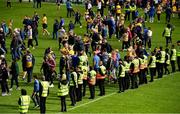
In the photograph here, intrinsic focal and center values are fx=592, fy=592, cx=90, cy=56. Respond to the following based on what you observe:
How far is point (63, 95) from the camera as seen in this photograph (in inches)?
1111

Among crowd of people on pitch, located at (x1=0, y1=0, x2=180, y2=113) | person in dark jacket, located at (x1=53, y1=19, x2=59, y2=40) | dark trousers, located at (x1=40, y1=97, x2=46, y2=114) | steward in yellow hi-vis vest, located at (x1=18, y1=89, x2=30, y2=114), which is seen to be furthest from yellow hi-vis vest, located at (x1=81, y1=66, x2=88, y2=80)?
person in dark jacket, located at (x1=53, y1=19, x2=59, y2=40)

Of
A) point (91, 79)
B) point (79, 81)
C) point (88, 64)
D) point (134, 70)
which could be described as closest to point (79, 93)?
point (79, 81)

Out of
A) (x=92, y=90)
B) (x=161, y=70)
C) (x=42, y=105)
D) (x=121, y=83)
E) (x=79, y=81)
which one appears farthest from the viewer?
(x=161, y=70)

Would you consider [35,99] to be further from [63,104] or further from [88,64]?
[88,64]

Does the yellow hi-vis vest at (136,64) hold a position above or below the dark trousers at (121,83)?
above

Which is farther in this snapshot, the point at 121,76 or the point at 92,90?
the point at 121,76

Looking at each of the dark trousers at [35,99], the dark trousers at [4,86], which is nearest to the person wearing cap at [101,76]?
the dark trousers at [35,99]

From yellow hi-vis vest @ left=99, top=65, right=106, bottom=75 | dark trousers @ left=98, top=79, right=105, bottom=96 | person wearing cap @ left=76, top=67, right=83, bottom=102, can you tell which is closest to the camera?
person wearing cap @ left=76, top=67, right=83, bottom=102

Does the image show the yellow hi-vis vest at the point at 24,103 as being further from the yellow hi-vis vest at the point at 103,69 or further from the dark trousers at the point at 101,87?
the dark trousers at the point at 101,87

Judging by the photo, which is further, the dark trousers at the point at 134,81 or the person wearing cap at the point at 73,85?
the dark trousers at the point at 134,81

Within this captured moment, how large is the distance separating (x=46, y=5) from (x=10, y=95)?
3262cm

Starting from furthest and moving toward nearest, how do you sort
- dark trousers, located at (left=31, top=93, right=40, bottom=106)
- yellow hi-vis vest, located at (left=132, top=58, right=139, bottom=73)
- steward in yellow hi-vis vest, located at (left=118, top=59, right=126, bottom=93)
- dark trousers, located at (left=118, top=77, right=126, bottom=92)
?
yellow hi-vis vest, located at (left=132, top=58, right=139, bottom=73) < dark trousers, located at (left=118, top=77, right=126, bottom=92) < steward in yellow hi-vis vest, located at (left=118, top=59, right=126, bottom=93) < dark trousers, located at (left=31, top=93, right=40, bottom=106)

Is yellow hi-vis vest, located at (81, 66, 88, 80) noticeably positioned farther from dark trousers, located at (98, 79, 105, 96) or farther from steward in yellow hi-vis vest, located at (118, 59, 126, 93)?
steward in yellow hi-vis vest, located at (118, 59, 126, 93)

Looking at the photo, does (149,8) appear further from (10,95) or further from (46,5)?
(10,95)
